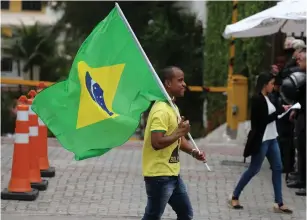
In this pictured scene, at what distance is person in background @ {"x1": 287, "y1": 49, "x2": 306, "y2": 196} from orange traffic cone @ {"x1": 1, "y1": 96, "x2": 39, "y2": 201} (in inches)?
130

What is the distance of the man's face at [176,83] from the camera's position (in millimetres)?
5223

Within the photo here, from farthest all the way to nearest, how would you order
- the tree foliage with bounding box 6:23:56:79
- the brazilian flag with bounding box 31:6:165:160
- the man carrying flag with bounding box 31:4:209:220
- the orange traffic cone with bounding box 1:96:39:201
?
the tree foliage with bounding box 6:23:56:79
the orange traffic cone with bounding box 1:96:39:201
the brazilian flag with bounding box 31:6:165:160
the man carrying flag with bounding box 31:4:209:220

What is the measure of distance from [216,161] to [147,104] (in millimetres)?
5259

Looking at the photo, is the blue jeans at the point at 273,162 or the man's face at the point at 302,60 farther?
the man's face at the point at 302,60

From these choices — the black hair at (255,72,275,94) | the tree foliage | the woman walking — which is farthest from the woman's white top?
the tree foliage

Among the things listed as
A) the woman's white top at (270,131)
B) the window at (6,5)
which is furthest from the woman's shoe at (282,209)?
the window at (6,5)

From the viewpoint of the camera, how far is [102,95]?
551 cm

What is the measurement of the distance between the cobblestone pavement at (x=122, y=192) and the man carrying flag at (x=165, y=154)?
1829 mm

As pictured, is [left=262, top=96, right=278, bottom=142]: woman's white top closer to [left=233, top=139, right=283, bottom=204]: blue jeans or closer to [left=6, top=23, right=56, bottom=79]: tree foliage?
[left=233, top=139, right=283, bottom=204]: blue jeans

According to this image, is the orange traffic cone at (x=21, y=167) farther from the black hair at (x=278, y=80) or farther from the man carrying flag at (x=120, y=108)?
the black hair at (x=278, y=80)

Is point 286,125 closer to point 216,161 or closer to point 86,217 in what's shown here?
point 216,161

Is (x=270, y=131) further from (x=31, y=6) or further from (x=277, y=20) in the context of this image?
(x=31, y=6)

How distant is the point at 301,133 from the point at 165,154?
3652mm

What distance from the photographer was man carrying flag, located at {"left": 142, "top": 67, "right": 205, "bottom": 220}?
5051 millimetres
